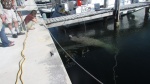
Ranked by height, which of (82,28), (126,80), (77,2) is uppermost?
(77,2)

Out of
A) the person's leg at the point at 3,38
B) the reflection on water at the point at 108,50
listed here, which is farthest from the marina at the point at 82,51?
the person's leg at the point at 3,38

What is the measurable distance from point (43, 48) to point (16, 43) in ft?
5.79

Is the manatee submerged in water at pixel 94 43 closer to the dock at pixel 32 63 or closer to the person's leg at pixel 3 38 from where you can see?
the dock at pixel 32 63

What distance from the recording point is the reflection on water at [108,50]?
10.3 meters

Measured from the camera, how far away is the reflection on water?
33.7 ft

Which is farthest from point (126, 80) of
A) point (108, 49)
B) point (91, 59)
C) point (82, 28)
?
point (82, 28)

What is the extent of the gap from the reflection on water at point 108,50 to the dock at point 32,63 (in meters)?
2.73

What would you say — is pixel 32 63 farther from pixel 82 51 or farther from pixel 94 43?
pixel 94 43

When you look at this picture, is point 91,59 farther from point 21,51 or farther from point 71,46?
point 21,51

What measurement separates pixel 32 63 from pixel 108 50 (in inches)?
286

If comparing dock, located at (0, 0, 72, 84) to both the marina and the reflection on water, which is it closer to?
the marina

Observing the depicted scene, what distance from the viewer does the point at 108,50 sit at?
43.8ft

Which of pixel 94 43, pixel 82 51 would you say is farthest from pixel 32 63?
pixel 94 43

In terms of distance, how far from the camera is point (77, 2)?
58.0 feet
